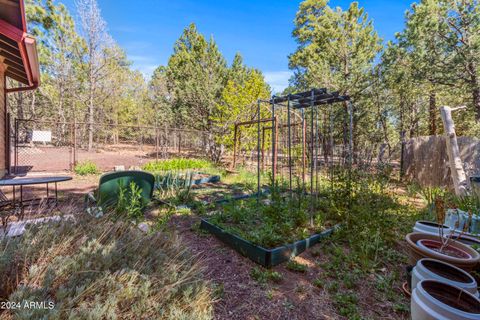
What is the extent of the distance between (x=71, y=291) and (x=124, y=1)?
1038cm

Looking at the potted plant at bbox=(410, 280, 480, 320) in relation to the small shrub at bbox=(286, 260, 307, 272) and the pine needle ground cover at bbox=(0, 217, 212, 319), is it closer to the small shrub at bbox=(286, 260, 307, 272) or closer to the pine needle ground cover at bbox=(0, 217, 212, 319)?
the small shrub at bbox=(286, 260, 307, 272)

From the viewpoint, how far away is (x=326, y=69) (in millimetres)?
10562

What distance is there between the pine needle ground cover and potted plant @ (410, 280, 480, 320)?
1314 mm

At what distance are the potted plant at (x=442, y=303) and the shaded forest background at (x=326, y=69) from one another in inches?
213

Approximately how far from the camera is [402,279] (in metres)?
2.22

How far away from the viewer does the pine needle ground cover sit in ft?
3.85

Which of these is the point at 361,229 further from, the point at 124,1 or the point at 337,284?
the point at 124,1

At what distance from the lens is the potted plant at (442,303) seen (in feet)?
3.95

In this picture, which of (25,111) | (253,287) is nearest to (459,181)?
(253,287)

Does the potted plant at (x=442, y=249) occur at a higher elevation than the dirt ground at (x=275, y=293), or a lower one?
higher

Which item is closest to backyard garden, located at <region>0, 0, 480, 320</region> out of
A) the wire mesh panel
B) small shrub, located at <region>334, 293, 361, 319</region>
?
small shrub, located at <region>334, 293, 361, 319</region>

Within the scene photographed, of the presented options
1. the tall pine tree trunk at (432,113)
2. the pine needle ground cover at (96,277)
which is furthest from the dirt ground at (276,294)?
the tall pine tree trunk at (432,113)

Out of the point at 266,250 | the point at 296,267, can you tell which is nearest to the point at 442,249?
the point at 296,267

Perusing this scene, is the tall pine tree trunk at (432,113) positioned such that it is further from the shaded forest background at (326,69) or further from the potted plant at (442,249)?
the potted plant at (442,249)
